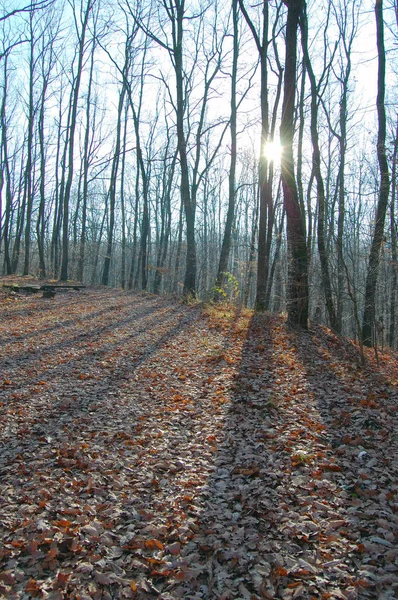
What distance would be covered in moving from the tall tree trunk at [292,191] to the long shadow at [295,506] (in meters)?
4.04

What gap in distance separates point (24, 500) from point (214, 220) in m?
41.9

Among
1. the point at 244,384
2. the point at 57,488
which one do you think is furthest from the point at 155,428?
the point at 244,384

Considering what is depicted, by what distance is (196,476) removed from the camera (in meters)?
3.72

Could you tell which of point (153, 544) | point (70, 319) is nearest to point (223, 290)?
point (70, 319)

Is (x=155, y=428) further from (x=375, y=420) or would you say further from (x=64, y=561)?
(x=375, y=420)

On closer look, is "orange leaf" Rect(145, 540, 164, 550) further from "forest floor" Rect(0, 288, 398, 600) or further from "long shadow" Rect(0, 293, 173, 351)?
"long shadow" Rect(0, 293, 173, 351)

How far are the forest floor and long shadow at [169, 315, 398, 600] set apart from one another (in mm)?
13

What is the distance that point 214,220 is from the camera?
43.7 meters

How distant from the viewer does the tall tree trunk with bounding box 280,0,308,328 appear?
9023 millimetres

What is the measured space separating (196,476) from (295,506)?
955mm

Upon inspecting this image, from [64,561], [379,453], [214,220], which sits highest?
[214,220]

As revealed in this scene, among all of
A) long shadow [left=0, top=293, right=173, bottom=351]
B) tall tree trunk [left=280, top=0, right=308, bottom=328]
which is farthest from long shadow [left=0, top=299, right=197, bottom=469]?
tall tree trunk [left=280, top=0, right=308, bottom=328]

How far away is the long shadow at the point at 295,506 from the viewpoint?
2.51 m

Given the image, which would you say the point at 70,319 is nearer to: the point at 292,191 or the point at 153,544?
the point at 292,191
